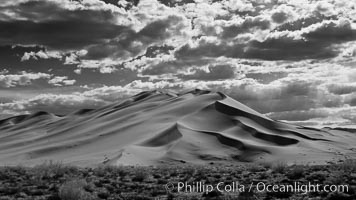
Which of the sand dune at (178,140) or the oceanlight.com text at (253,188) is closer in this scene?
the oceanlight.com text at (253,188)

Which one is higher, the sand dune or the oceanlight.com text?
the oceanlight.com text

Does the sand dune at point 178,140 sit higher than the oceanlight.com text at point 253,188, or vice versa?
the oceanlight.com text at point 253,188

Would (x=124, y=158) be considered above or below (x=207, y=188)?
below

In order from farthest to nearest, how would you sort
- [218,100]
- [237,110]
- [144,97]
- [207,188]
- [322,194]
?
[144,97], [218,100], [237,110], [207,188], [322,194]

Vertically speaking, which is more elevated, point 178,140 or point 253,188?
point 253,188

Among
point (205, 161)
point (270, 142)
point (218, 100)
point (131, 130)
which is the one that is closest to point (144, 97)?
point (218, 100)

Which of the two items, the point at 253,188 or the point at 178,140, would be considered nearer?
the point at 253,188

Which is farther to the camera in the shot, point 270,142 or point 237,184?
point 270,142

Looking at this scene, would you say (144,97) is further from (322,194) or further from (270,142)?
(322,194)
